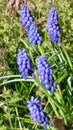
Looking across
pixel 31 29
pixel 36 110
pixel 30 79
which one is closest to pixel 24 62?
pixel 36 110

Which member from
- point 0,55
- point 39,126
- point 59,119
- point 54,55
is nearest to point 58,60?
point 54,55

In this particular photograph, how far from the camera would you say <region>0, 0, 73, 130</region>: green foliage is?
343 cm

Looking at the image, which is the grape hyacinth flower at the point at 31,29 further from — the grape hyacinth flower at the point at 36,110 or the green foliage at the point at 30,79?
the grape hyacinth flower at the point at 36,110

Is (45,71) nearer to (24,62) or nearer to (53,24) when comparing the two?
(24,62)

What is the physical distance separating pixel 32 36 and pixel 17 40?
125 centimetres

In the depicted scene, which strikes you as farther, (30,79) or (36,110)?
(30,79)

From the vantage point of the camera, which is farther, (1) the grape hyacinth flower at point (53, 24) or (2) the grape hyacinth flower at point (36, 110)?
(1) the grape hyacinth flower at point (53, 24)

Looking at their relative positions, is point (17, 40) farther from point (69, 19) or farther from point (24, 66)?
point (24, 66)

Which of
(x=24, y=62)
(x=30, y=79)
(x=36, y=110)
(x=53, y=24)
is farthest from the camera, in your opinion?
(x=30, y=79)

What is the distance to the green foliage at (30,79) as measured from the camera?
11.3 ft

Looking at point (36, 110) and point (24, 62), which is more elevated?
point (24, 62)

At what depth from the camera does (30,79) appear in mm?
3594

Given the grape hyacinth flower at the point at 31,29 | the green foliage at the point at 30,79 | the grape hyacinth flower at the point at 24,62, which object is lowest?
the green foliage at the point at 30,79

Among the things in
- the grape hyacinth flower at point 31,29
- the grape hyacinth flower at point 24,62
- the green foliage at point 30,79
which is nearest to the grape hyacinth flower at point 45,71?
the grape hyacinth flower at point 24,62
